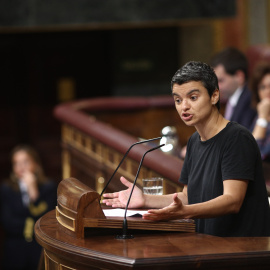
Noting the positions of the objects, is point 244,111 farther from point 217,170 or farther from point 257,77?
point 217,170

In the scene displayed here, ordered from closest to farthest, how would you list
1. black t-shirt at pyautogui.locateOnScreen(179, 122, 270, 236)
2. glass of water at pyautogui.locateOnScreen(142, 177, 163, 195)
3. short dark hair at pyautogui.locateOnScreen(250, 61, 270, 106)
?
black t-shirt at pyautogui.locateOnScreen(179, 122, 270, 236) → glass of water at pyautogui.locateOnScreen(142, 177, 163, 195) → short dark hair at pyautogui.locateOnScreen(250, 61, 270, 106)

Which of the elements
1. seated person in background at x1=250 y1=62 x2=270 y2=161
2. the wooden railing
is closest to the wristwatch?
seated person in background at x1=250 y1=62 x2=270 y2=161

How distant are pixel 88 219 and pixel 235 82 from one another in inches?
109

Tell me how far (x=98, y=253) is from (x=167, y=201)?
1.92ft

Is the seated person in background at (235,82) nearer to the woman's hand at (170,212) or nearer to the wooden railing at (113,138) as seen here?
the wooden railing at (113,138)

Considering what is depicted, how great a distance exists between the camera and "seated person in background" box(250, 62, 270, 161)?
Answer: 445 cm

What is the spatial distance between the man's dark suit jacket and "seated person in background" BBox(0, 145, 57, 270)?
2269 millimetres

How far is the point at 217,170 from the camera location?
2480 millimetres

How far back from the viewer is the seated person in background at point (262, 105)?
4.45 m

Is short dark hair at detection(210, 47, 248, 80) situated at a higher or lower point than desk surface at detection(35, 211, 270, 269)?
higher

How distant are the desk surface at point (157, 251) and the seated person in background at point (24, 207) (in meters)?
4.03

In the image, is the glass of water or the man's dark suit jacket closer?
the glass of water

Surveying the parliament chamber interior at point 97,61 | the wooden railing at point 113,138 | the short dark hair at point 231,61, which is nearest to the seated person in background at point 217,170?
the wooden railing at point 113,138

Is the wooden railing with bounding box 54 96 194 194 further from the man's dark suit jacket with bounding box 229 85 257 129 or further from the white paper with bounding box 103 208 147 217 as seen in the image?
the white paper with bounding box 103 208 147 217
